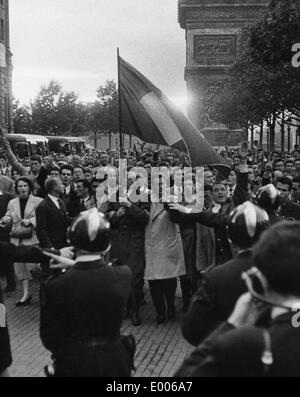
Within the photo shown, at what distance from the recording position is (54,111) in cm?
7469

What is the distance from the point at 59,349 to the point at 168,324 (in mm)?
4572

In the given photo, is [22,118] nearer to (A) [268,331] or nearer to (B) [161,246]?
(B) [161,246]

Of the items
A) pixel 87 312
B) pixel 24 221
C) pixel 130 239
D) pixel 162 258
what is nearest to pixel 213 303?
pixel 87 312

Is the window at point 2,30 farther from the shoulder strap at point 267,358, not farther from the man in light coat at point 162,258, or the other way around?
the shoulder strap at point 267,358

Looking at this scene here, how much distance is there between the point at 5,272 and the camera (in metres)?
10.1

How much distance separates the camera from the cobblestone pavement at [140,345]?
637 cm

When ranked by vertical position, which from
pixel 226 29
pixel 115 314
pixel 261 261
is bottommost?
pixel 115 314

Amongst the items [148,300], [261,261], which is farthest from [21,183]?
[261,261]

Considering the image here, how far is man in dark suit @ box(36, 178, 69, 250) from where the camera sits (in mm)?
8633

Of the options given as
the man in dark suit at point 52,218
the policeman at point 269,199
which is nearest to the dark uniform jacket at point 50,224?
the man in dark suit at point 52,218

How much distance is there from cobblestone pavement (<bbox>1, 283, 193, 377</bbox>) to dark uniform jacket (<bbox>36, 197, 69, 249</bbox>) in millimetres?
928

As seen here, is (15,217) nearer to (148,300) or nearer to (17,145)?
(148,300)

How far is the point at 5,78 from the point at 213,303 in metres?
57.7

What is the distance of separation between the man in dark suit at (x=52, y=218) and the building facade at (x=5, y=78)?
155 ft
